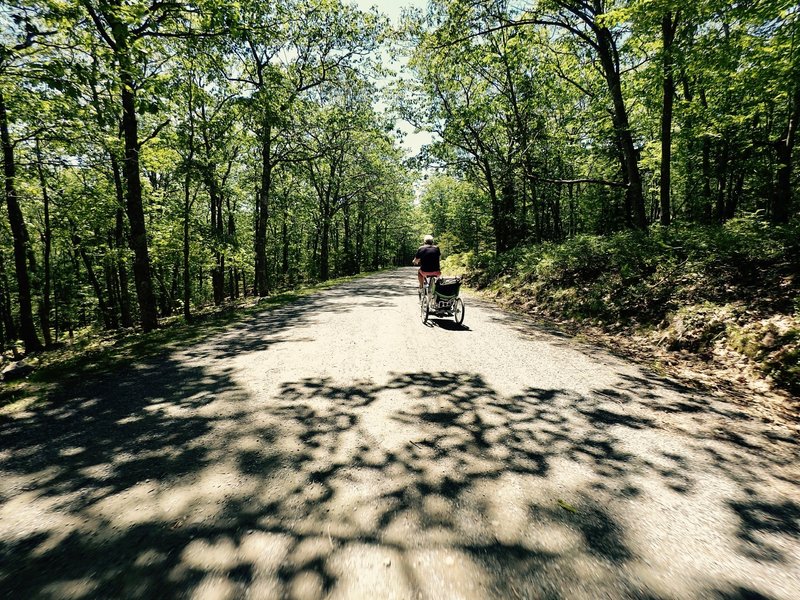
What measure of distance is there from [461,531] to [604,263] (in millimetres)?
10801

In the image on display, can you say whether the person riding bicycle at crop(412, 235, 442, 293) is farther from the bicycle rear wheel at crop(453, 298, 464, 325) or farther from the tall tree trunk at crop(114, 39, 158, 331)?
the tall tree trunk at crop(114, 39, 158, 331)

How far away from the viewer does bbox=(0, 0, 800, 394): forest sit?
22.9 ft

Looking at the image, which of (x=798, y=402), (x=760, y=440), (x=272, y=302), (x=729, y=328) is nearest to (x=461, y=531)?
(x=760, y=440)

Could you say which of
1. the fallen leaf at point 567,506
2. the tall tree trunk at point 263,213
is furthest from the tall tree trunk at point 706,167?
the tall tree trunk at point 263,213

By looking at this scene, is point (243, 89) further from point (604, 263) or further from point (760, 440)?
point (760, 440)

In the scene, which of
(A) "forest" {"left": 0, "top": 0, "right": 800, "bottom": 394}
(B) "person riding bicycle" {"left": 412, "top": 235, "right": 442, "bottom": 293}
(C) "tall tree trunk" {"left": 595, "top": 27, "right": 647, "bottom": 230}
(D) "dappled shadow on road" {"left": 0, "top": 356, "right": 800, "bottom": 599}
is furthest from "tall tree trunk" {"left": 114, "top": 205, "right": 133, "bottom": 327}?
(C) "tall tree trunk" {"left": 595, "top": 27, "right": 647, "bottom": 230}

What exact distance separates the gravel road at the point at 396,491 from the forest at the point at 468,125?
11.2 feet

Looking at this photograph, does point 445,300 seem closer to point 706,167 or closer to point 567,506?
point 567,506

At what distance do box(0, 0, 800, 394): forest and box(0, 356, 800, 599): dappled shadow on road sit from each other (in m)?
3.72

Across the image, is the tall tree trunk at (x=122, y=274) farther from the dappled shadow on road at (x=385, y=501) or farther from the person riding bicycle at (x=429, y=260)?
the dappled shadow on road at (x=385, y=501)

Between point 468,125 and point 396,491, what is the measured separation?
20236 mm

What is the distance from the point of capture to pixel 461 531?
2.42 metres

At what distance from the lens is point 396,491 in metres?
2.81

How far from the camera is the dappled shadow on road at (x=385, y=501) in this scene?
2.07m
